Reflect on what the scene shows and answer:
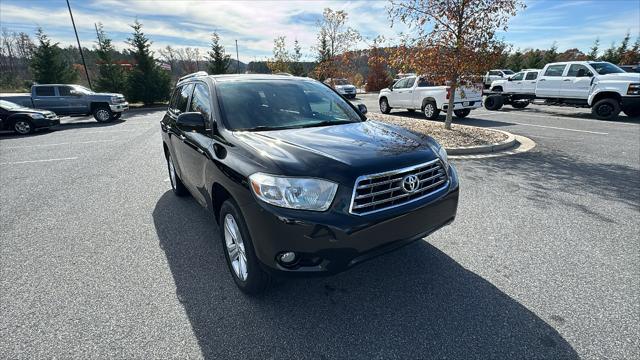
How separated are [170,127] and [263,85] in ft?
5.65

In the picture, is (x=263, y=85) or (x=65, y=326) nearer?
(x=65, y=326)

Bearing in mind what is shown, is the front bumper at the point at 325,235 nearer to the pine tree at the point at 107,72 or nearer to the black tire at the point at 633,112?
the black tire at the point at 633,112

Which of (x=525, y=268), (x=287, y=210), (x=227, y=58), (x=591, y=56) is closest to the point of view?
(x=287, y=210)

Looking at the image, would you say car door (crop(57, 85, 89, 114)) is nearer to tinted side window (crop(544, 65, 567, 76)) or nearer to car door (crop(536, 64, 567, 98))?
car door (crop(536, 64, 567, 98))

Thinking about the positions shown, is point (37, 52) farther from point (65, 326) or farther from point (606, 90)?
point (606, 90)

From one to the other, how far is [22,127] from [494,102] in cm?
2179

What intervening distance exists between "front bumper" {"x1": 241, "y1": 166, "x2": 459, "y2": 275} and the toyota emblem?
113 millimetres

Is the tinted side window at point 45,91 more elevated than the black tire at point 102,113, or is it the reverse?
the tinted side window at point 45,91

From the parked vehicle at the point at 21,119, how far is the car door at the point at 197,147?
13.6 m

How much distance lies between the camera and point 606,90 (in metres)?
12.0

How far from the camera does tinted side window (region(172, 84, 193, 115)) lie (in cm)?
403

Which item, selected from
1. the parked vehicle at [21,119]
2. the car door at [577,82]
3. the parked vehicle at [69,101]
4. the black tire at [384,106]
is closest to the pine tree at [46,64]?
the parked vehicle at [69,101]

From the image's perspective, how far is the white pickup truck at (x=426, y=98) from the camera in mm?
12016

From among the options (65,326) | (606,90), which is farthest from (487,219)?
(606,90)
